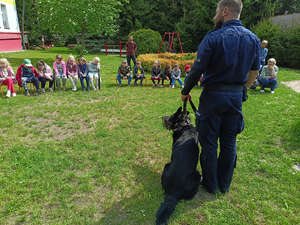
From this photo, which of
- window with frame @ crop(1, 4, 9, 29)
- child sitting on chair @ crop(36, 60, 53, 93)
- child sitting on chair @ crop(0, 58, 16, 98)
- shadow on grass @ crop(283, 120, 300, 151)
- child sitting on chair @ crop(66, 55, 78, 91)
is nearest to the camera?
shadow on grass @ crop(283, 120, 300, 151)

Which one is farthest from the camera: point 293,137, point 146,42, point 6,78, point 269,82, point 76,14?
point 146,42

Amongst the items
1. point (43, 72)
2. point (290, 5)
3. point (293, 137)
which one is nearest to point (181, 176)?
point (293, 137)

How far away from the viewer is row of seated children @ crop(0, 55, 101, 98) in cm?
738

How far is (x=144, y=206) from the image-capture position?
109 inches

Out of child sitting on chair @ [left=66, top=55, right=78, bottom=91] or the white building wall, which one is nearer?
child sitting on chair @ [left=66, top=55, right=78, bottom=91]

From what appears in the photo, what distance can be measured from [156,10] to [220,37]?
3257 cm

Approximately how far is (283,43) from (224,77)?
55.2ft

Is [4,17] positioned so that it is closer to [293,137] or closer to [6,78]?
[6,78]

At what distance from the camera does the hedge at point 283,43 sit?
49.8 ft

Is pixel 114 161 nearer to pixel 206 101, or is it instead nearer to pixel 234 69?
pixel 206 101

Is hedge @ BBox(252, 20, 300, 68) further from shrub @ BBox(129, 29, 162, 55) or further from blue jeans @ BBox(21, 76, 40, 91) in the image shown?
blue jeans @ BBox(21, 76, 40, 91)

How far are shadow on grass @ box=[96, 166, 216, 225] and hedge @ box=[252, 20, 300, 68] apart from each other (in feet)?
53.4

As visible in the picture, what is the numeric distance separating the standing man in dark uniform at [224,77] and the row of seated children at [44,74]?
20.7ft

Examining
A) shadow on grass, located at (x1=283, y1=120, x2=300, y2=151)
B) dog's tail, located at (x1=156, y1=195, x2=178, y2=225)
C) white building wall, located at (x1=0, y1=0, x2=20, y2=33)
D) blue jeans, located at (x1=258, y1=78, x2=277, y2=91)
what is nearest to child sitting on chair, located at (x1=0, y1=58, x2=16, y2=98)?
dog's tail, located at (x1=156, y1=195, x2=178, y2=225)
